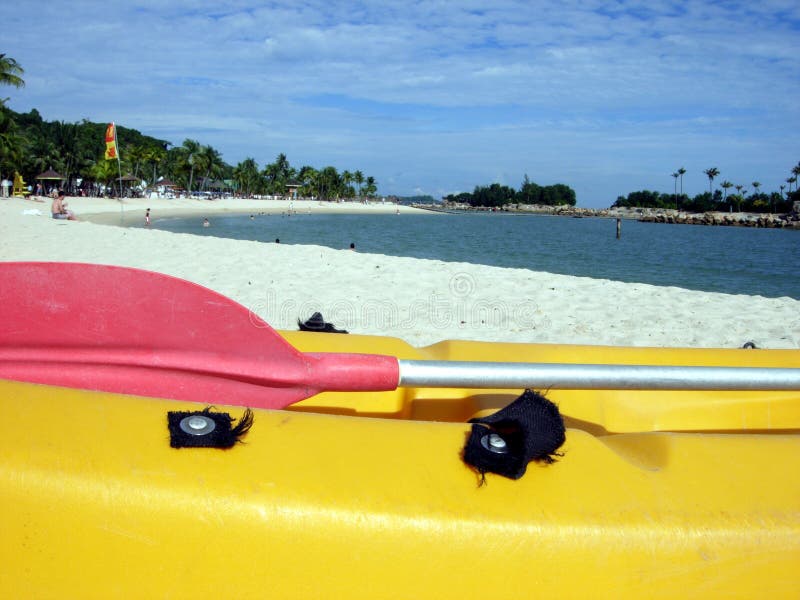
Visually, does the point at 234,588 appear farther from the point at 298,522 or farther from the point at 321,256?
the point at 321,256

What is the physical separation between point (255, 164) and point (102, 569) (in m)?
98.1

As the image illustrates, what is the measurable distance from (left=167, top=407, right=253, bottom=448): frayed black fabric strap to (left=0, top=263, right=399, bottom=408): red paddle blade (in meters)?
0.44

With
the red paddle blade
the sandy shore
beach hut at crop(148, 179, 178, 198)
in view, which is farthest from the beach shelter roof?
the red paddle blade

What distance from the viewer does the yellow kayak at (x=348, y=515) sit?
936 mm

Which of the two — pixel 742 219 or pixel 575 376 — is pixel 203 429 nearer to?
pixel 575 376

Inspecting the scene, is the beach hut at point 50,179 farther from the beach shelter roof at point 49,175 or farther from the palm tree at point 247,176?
the palm tree at point 247,176

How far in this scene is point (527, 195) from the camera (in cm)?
15175

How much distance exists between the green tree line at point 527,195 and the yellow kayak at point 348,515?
496 feet

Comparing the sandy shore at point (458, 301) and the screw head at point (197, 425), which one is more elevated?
the screw head at point (197, 425)

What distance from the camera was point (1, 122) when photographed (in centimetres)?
3969

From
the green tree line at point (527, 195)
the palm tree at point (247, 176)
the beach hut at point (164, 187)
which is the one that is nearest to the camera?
the beach hut at point (164, 187)

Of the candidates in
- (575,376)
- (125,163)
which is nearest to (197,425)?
(575,376)

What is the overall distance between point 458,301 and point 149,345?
4.65m

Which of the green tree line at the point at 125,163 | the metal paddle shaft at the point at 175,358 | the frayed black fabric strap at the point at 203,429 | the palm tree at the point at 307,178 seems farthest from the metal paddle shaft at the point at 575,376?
the palm tree at the point at 307,178
